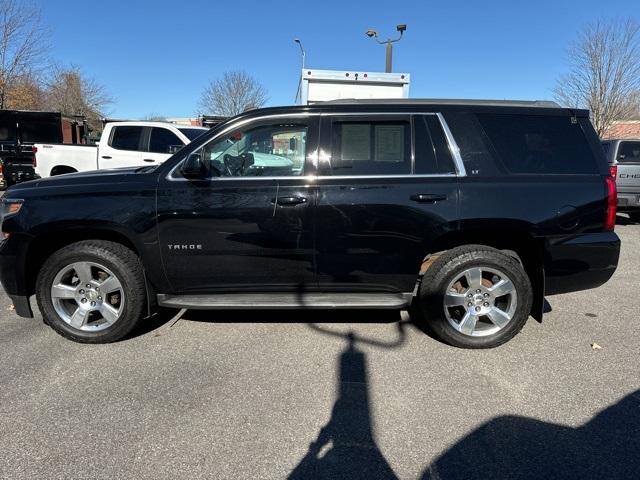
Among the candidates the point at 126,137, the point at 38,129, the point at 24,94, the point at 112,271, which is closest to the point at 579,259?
the point at 112,271

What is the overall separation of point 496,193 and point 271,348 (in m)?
2.17

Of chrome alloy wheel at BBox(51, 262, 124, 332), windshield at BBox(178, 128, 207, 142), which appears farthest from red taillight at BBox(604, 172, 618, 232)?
windshield at BBox(178, 128, 207, 142)

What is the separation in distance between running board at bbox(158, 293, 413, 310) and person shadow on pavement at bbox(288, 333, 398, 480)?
0.67 metres

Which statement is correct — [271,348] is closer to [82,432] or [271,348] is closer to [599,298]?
[82,432]

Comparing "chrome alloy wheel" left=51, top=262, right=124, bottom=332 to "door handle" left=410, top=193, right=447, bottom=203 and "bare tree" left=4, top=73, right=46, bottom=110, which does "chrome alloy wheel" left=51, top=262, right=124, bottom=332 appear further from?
"bare tree" left=4, top=73, right=46, bottom=110

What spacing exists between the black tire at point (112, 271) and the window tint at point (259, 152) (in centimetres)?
102

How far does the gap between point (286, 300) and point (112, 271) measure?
140cm

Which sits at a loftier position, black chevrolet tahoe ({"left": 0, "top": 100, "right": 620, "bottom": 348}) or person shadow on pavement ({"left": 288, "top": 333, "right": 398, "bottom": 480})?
black chevrolet tahoe ({"left": 0, "top": 100, "right": 620, "bottom": 348})

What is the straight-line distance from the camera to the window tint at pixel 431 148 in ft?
12.6

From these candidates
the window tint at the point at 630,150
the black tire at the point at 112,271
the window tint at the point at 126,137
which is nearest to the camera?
the black tire at the point at 112,271

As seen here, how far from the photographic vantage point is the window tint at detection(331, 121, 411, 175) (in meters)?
3.83

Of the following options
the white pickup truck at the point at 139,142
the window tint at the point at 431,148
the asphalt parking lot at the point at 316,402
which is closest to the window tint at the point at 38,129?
the white pickup truck at the point at 139,142

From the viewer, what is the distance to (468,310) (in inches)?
155

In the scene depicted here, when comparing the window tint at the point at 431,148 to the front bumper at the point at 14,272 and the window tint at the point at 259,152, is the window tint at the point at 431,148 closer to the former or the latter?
the window tint at the point at 259,152
